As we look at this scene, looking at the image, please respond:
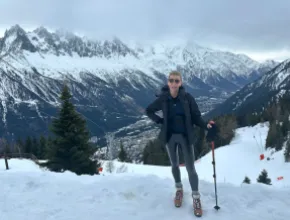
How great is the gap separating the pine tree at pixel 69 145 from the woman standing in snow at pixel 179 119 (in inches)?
645

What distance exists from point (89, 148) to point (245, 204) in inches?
676

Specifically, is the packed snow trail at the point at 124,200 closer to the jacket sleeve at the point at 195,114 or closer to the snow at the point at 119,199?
the snow at the point at 119,199

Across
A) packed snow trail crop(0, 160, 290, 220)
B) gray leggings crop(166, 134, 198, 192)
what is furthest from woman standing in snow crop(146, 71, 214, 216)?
packed snow trail crop(0, 160, 290, 220)

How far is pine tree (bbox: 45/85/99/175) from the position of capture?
77.8ft

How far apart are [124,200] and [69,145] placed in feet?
52.5

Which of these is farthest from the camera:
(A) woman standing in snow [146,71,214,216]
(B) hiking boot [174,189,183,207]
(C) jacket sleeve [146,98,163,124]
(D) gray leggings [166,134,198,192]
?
(B) hiking boot [174,189,183,207]

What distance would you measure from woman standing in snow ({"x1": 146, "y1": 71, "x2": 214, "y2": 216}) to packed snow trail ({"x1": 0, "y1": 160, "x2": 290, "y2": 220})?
0.97 metres

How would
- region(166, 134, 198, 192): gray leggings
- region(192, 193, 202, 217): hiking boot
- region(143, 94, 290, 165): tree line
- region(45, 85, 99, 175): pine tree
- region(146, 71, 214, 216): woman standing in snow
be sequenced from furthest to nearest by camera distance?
region(143, 94, 290, 165): tree line
region(45, 85, 99, 175): pine tree
region(166, 134, 198, 192): gray leggings
region(146, 71, 214, 216): woman standing in snow
region(192, 193, 202, 217): hiking boot

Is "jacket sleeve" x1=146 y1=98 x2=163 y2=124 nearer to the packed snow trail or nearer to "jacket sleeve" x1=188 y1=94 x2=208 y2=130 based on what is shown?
"jacket sleeve" x1=188 y1=94 x2=208 y2=130

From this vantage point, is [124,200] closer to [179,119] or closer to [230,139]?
[179,119]

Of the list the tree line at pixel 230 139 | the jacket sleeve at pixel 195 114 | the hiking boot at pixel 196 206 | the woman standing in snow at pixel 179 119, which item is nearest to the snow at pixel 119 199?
the hiking boot at pixel 196 206

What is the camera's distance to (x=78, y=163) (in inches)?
932

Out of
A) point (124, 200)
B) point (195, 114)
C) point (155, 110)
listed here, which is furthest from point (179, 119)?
point (124, 200)

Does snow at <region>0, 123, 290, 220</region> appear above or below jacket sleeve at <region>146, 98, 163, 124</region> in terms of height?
below
